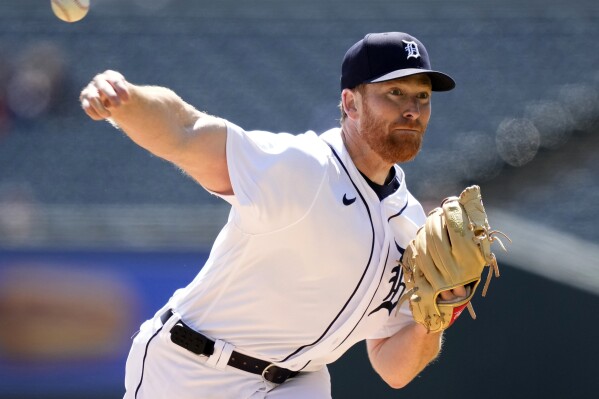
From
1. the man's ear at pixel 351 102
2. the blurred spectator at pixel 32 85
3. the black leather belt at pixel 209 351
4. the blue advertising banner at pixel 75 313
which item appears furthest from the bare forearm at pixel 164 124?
the blurred spectator at pixel 32 85

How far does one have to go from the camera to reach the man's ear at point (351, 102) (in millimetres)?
3365

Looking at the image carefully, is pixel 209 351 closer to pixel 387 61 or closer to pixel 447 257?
pixel 447 257

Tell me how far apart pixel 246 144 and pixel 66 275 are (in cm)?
290

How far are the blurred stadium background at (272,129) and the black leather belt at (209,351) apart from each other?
2.25m

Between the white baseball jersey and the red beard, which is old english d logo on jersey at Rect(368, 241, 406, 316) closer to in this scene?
the white baseball jersey

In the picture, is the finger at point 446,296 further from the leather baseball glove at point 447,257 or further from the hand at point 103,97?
the hand at point 103,97

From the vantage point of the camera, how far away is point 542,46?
9.20m

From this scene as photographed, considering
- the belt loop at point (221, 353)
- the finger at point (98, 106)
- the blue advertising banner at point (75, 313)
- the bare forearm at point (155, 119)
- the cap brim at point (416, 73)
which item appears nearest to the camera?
the finger at point (98, 106)

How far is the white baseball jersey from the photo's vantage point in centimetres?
288

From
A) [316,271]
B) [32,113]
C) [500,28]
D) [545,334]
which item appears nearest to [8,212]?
[32,113]

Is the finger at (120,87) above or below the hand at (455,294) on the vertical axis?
above

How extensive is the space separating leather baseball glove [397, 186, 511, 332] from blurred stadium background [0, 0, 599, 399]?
7.41ft

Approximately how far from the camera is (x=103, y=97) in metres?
2.40

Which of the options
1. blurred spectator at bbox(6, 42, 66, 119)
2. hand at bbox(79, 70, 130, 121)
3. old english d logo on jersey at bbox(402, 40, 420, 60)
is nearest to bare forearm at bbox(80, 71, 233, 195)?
hand at bbox(79, 70, 130, 121)
